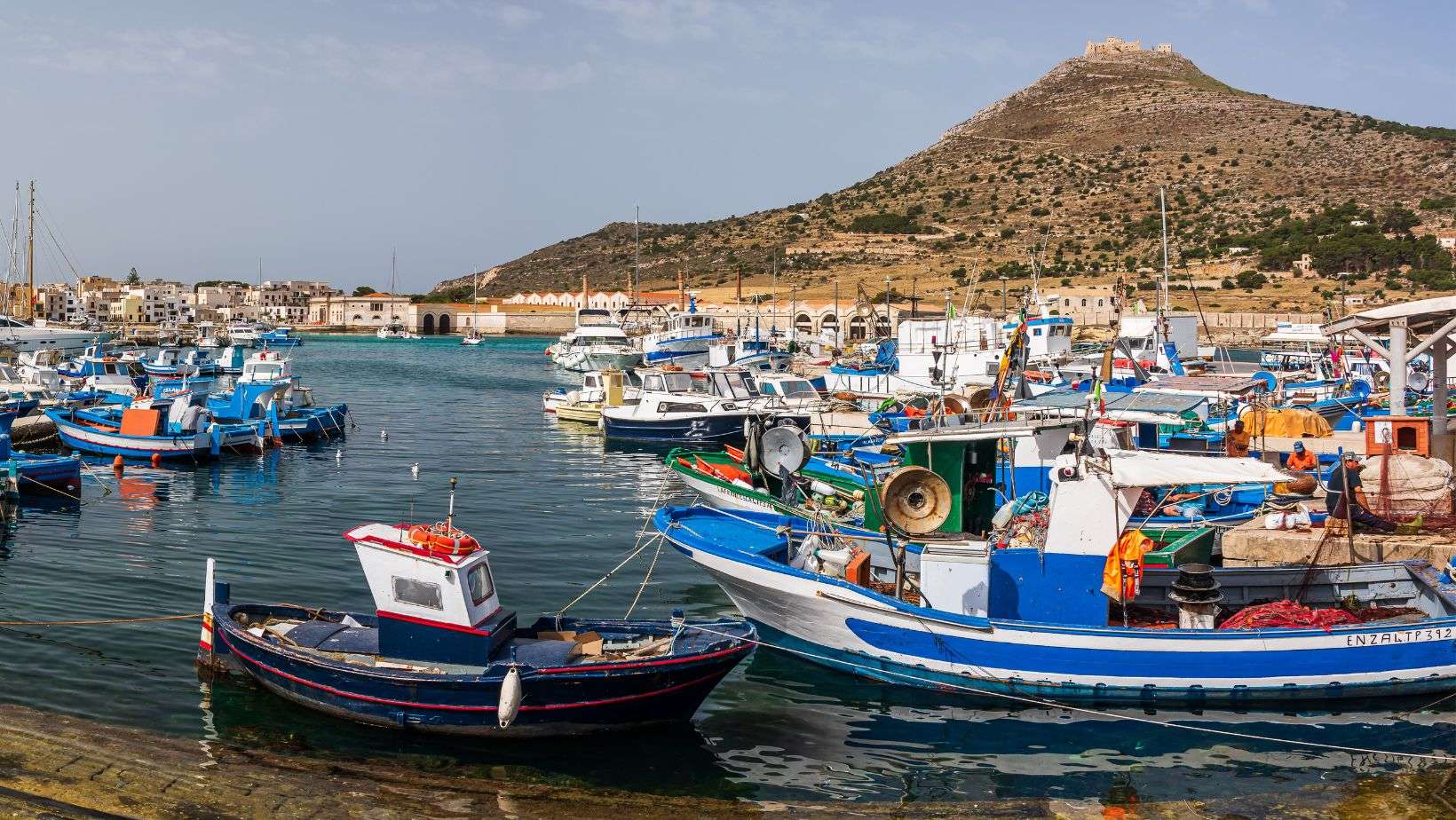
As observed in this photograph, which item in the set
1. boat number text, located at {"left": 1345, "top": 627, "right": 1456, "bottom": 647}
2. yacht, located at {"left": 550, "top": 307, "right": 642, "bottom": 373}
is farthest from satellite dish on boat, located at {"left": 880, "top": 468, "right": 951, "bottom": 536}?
yacht, located at {"left": 550, "top": 307, "right": 642, "bottom": 373}

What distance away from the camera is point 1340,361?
43812 mm

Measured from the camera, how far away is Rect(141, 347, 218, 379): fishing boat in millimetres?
56406

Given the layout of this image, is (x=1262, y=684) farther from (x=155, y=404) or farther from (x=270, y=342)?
(x=270, y=342)

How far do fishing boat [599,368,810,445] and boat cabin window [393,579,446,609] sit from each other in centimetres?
2441

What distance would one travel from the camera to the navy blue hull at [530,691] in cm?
1206

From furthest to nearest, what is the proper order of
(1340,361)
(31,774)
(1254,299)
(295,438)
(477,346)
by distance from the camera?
(477,346) → (1254,299) → (1340,361) → (295,438) → (31,774)

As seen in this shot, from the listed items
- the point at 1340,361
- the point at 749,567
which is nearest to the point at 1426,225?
the point at 1340,361

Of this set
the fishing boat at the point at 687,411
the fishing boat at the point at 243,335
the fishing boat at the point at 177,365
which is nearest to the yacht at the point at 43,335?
the fishing boat at the point at 177,365

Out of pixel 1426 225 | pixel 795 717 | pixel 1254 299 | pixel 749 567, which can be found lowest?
pixel 795 717

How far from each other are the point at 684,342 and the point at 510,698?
5524cm

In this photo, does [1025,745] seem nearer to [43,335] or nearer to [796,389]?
[796,389]

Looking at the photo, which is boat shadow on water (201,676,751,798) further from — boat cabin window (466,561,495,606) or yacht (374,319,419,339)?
yacht (374,319,419,339)

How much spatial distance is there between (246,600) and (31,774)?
311 inches

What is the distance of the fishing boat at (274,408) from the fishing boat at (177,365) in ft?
55.7
